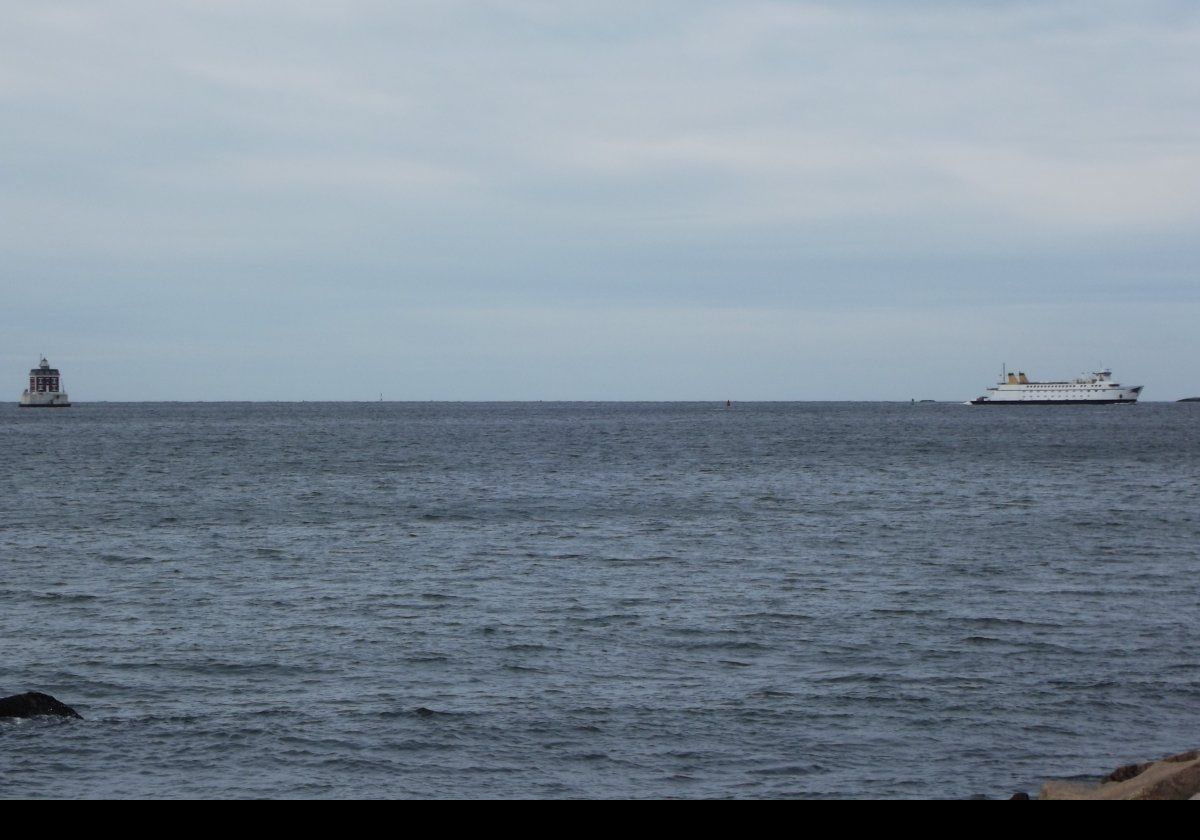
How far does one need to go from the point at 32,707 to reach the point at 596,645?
9956 mm

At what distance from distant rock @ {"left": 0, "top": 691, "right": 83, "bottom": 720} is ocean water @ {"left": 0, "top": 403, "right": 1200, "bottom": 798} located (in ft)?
0.89

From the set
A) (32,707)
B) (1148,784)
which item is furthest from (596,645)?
(1148,784)

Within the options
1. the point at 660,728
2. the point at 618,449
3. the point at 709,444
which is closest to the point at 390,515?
the point at 660,728

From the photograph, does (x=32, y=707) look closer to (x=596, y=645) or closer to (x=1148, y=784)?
(x=596, y=645)

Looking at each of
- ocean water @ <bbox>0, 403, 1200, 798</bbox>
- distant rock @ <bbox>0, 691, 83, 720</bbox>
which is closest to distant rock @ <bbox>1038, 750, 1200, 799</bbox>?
ocean water @ <bbox>0, 403, 1200, 798</bbox>

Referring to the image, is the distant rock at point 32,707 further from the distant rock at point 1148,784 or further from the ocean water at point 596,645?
the distant rock at point 1148,784

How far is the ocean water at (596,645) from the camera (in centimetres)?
1594

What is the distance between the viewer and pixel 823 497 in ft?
200

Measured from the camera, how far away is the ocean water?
15.9 m

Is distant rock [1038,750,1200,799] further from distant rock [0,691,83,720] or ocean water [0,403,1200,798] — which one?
distant rock [0,691,83,720]

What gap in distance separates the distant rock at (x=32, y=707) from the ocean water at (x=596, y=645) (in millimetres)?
270

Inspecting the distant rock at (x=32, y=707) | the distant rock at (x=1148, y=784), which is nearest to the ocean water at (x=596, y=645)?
the distant rock at (x=32, y=707)
